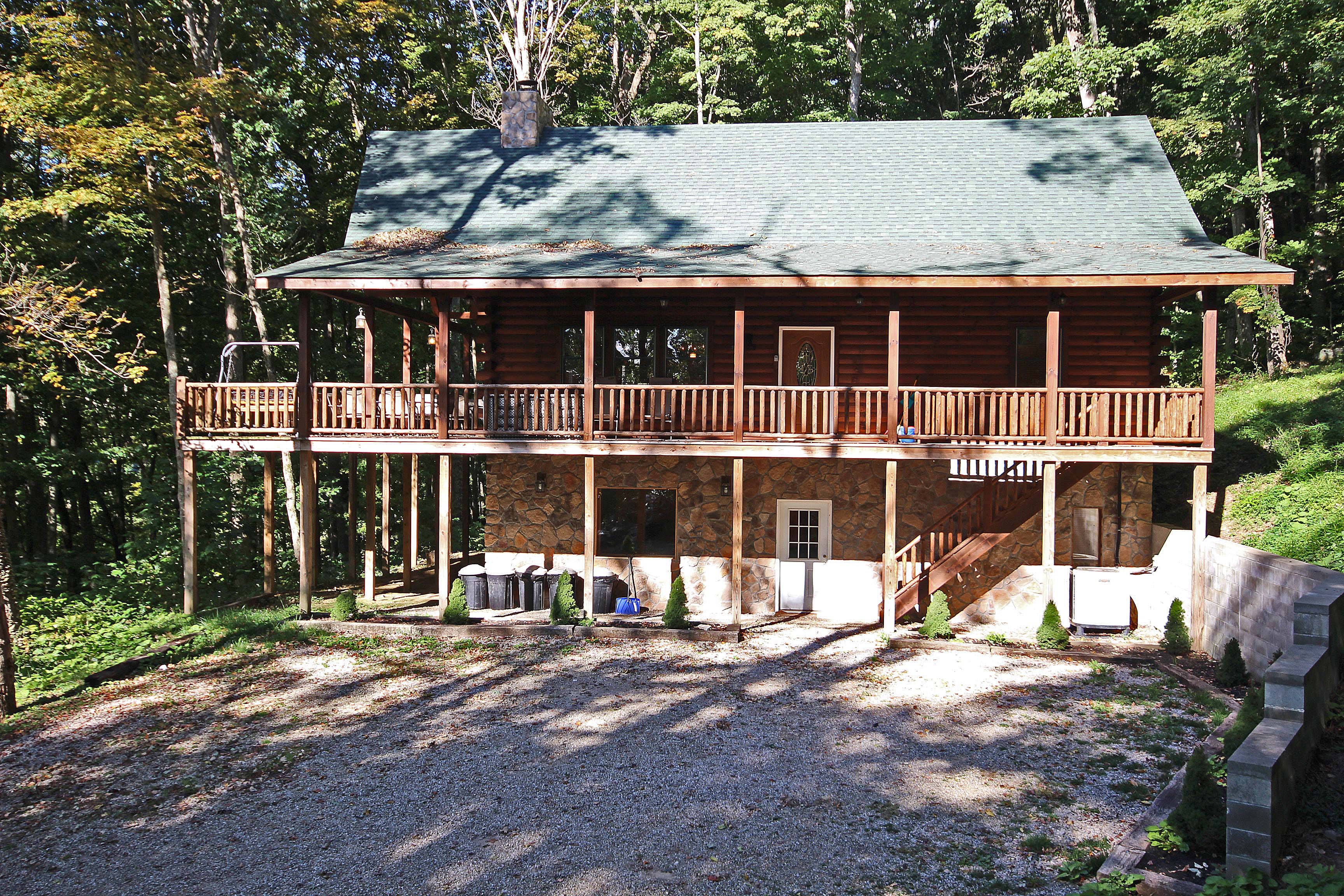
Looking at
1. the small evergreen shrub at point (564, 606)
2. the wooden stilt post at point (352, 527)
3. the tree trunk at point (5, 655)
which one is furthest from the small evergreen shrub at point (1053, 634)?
the wooden stilt post at point (352, 527)

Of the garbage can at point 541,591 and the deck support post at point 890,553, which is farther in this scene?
the garbage can at point 541,591

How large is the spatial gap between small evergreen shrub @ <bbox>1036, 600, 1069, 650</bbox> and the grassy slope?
2.93 metres

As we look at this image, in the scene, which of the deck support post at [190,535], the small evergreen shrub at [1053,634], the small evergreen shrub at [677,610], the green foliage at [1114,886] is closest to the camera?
the green foliage at [1114,886]

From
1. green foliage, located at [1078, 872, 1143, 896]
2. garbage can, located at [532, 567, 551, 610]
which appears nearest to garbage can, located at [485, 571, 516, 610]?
garbage can, located at [532, 567, 551, 610]

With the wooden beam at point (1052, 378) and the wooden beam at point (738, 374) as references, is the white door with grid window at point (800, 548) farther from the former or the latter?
the wooden beam at point (1052, 378)

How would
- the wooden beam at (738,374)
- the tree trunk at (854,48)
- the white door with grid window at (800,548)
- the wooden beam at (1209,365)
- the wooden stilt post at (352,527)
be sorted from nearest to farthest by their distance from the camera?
the wooden beam at (1209,365)
the wooden beam at (738,374)
the white door with grid window at (800,548)
the wooden stilt post at (352,527)
the tree trunk at (854,48)

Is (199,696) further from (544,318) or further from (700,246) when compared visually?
(700,246)

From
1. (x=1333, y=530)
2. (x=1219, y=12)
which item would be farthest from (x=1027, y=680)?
(x=1219, y=12)

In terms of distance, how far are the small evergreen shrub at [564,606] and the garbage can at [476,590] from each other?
58.0 inches

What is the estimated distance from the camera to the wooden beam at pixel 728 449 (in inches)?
494

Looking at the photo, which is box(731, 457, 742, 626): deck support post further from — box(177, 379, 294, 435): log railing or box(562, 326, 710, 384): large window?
box(177, 379, 294, 435): log railing

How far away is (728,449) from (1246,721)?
7.85 meters

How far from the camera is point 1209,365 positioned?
12336 millimetres

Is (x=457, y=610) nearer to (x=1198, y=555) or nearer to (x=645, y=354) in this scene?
(x=645, y=354)
